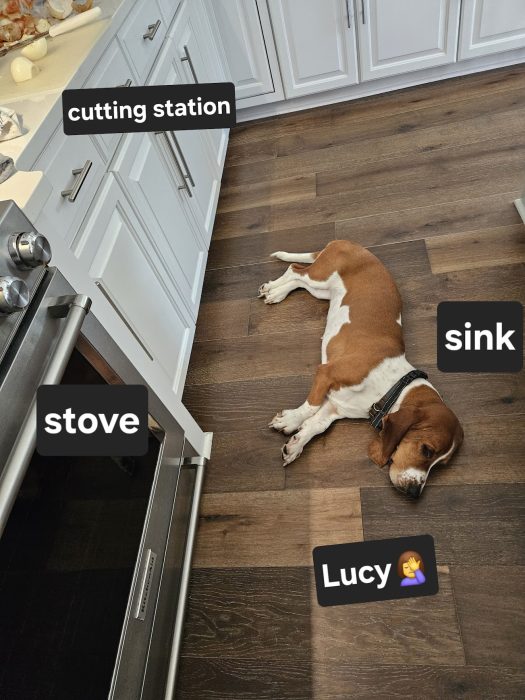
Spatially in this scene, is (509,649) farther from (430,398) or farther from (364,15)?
(364,15)

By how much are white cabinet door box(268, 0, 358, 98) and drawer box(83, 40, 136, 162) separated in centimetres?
135

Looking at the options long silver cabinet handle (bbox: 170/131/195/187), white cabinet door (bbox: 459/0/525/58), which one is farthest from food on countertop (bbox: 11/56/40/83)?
white cabinet door (bbox: 459/0/525/58)

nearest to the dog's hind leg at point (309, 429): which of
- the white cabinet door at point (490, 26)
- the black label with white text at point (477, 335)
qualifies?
the black label with white text at point (477, 335)

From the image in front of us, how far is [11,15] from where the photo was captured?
1534 mm

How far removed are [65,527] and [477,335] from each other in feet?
3.86

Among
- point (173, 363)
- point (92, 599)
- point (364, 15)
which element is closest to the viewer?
point (92, 599)

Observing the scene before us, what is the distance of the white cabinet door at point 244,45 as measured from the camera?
2527 millimetres

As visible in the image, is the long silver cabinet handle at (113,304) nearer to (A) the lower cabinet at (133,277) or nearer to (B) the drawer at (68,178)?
(A) the lower cabinet at (133,277)

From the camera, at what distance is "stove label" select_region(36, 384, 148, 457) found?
76 cm

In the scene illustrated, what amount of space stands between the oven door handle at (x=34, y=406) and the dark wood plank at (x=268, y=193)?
183 cm

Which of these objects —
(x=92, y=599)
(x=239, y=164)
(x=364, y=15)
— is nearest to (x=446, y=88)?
(x=364, y=15)

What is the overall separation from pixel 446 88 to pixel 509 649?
273cm

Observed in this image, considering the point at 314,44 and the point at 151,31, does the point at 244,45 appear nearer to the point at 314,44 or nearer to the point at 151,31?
the point at 314,44

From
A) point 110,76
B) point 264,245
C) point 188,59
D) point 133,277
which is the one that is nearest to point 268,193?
point 264,245
